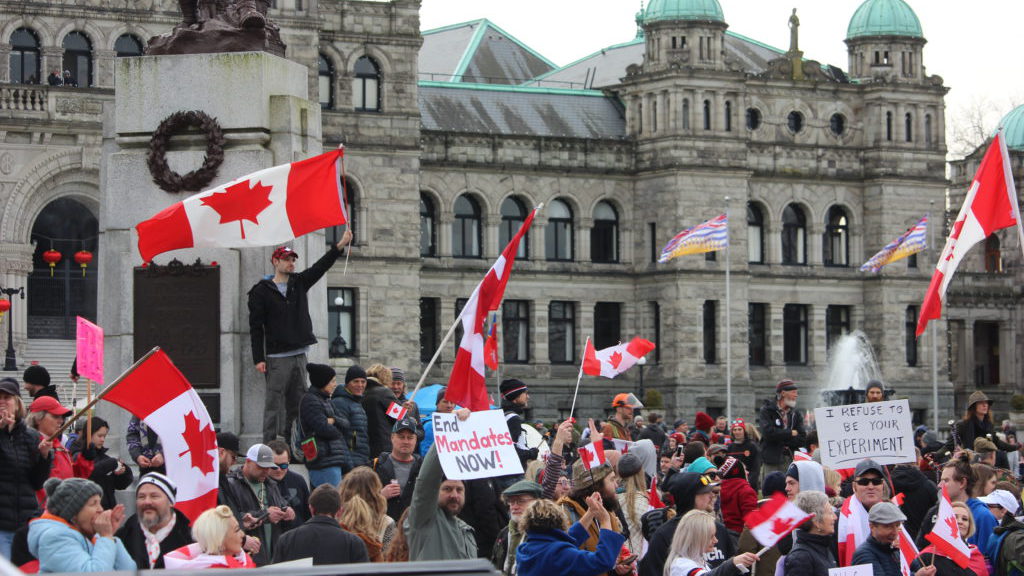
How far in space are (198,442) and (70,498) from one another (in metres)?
2.32

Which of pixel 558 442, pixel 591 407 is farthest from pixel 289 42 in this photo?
pixel 558 442

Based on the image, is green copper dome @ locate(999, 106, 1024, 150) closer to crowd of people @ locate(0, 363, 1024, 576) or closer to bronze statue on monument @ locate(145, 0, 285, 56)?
crowd of people @ locate(0, 363, 1024, 576)

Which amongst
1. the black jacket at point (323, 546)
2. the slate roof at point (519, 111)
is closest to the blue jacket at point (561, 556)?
the black jacket at point (323, 546)

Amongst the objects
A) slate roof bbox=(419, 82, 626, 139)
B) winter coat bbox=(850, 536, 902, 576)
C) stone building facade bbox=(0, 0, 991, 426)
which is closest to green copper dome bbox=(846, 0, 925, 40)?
stone building facade bbox=(0, 0, 991, 426)

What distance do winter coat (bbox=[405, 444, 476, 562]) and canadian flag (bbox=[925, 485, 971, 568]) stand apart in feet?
9.89

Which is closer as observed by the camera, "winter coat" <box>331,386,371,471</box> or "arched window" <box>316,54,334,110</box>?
"winter coat" <box>331,386,371,471</box>

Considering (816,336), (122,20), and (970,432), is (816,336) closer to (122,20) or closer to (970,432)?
(122,20)

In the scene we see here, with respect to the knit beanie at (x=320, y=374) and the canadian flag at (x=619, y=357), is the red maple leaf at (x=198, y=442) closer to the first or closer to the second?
the knit beanie at (x=320, y=374)

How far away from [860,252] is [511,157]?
1195 centimetres

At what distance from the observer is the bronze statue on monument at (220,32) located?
17.7 m

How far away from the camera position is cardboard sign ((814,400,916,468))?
621 inches

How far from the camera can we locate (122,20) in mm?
49875

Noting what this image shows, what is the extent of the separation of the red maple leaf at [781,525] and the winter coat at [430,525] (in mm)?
1903

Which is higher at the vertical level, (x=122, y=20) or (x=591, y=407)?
(x=122, y=20)
